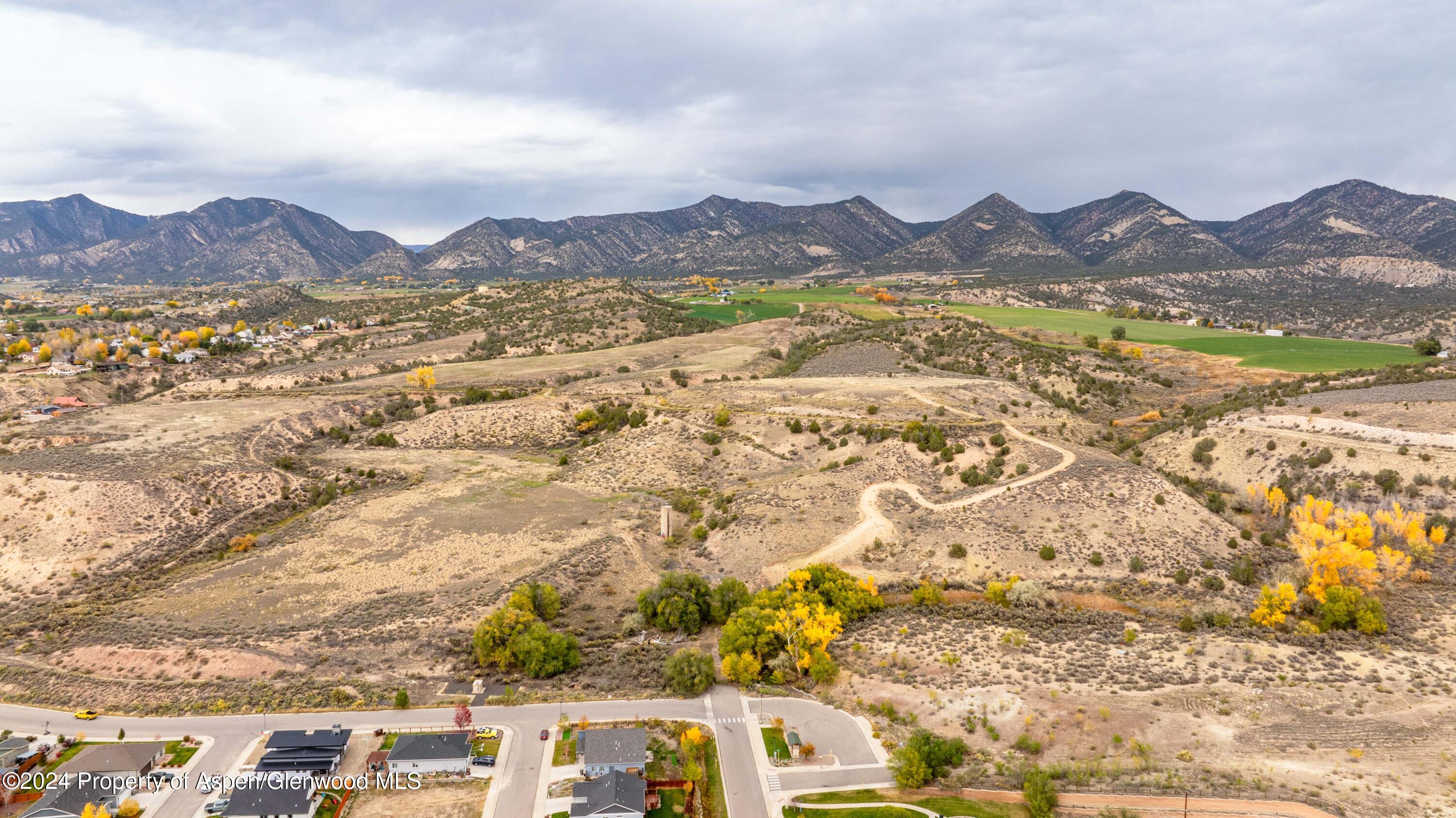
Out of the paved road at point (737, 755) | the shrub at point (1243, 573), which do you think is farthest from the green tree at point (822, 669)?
the shrub at point (1243, 573)

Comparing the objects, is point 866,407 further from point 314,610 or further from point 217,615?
point 217,615

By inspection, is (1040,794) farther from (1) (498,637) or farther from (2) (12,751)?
(2) (12,751)

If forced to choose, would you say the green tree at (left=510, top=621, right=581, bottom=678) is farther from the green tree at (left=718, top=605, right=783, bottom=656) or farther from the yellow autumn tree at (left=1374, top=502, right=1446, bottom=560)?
the yellow autumn tree at (left=1374, top=502, right=1446, bottom=560)

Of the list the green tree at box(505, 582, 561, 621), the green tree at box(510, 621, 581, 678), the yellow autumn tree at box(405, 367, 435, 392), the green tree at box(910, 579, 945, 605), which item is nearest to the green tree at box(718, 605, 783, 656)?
the green tree at box(510, 621, 581, 678)

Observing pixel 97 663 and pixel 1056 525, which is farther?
pixel 1056 525

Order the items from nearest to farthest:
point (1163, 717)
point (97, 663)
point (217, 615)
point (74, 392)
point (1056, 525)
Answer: point (1163, 717) → point (97, 663) → point (217, 615) → point (1056, 525) → point (74, 392)

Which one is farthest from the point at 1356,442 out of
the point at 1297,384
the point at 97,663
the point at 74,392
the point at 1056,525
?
the point at 74,392

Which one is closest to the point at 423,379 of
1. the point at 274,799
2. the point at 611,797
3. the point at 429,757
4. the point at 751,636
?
→ the point at 429,757
